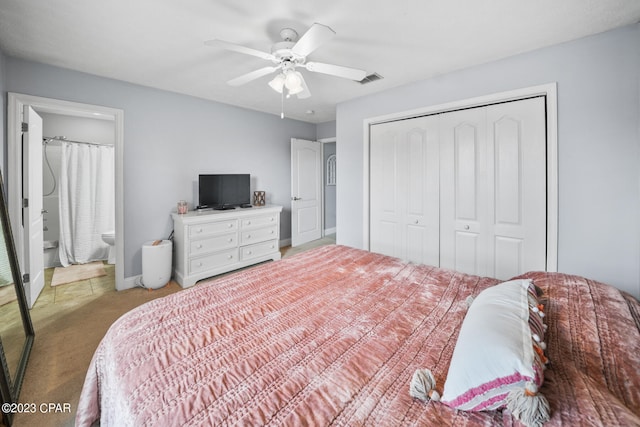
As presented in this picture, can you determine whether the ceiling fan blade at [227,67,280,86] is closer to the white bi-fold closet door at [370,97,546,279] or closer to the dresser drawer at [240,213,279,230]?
the white bi-fold closet door at [370,97,546,279]

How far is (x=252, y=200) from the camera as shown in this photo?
4.60 metres

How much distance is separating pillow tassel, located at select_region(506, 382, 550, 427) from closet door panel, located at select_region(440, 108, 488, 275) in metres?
2.33

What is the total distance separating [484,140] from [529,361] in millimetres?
2470

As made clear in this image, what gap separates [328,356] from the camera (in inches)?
40.4

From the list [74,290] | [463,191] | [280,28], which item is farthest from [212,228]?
[463,191]

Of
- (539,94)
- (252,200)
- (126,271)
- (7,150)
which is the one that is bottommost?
(126,271)

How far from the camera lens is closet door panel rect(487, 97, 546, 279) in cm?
238

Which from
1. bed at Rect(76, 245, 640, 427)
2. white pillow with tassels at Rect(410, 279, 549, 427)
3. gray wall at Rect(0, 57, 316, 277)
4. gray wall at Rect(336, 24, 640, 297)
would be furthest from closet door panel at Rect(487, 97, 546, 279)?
A: gray wall at Rect(0, 57, 316, 277)

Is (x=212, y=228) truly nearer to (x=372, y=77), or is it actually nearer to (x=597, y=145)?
(x=372, y=77)

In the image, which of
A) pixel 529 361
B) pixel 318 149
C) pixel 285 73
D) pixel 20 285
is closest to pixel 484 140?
pixel 285 73

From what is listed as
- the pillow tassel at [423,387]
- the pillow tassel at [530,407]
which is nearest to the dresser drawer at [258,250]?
the pillow tassel at [423,387]

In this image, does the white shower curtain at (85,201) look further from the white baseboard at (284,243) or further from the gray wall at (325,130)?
the gray wall at (325,130)

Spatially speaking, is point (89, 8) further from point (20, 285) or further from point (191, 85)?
point (20, 285)

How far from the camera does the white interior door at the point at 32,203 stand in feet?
A: 8.53
